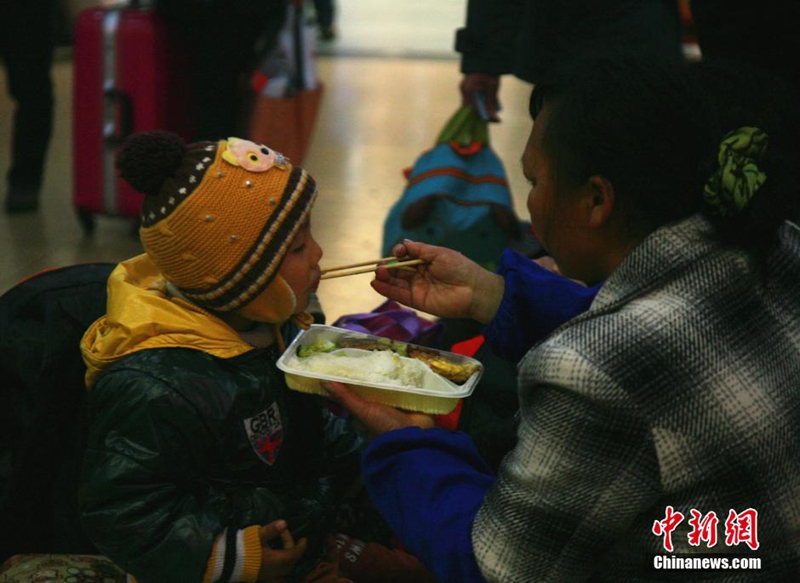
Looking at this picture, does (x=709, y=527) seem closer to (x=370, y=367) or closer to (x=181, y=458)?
(x=370, y=367)

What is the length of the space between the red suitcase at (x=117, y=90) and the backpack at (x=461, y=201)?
44.5 inches

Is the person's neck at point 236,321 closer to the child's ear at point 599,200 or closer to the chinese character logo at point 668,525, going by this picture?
the child's ear at point 599,200

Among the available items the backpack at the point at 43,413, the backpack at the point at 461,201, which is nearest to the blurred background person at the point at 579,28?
the backpack at the point at 461,201

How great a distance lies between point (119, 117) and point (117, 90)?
102 mm

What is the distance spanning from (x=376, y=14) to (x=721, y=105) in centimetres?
848

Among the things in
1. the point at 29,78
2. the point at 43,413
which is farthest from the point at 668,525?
the point at 29,78

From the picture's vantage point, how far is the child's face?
1734 mm

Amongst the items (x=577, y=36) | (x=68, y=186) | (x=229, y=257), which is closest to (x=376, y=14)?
(x=68, y=186)

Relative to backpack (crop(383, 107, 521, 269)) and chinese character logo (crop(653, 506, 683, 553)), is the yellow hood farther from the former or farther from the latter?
backpack (crop(383, 107, 521, 269))

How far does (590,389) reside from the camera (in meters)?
1.16

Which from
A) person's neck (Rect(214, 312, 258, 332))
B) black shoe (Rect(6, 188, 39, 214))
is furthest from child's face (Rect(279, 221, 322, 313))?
black shoe (Rect(6, 188, 39, 214))

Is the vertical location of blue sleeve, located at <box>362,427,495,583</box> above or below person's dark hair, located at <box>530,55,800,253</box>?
below

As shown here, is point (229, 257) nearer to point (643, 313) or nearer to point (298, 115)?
point (643, 313)

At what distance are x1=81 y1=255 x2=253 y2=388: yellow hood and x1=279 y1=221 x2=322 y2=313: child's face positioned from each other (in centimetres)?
13
